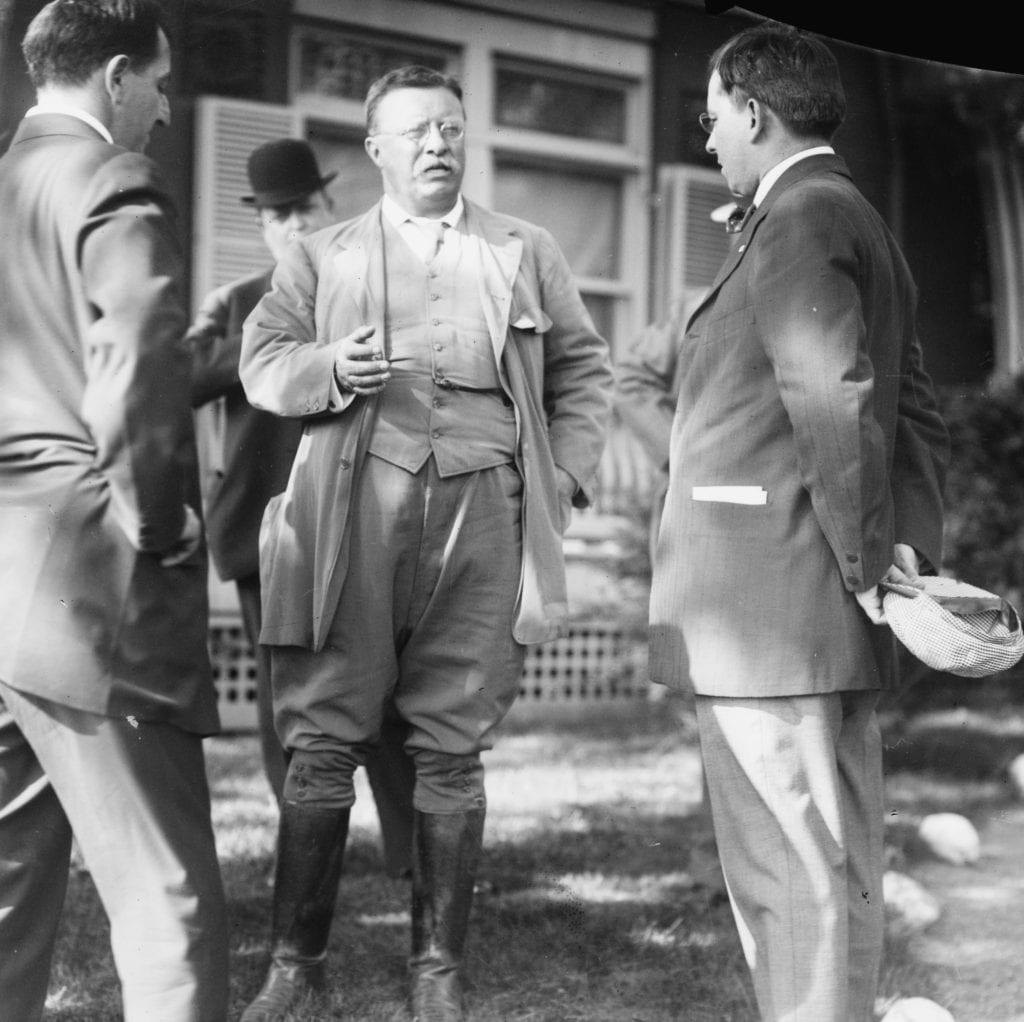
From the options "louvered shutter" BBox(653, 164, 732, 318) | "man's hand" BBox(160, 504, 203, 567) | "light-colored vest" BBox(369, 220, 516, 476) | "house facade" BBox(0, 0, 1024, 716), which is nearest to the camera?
"man's hand" BBox(160, 504, 203, 567)

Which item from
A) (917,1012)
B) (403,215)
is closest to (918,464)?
(917,1012)

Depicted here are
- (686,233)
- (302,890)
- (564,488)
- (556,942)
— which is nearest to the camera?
(302,890)

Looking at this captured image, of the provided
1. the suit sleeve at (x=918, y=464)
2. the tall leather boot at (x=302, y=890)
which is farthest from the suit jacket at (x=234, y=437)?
the suit sleeve at (x=918, y=464)

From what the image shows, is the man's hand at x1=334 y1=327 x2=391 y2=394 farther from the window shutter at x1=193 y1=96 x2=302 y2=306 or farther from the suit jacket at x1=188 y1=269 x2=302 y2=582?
the window shutter at x1=193 y1=96 x2=302 y2=306

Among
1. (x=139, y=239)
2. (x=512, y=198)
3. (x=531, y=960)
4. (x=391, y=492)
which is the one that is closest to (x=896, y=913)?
(x=531, y=960)

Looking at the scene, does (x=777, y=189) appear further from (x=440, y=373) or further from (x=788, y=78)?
(x=440, y=373)

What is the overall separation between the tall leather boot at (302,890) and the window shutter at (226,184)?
378cm

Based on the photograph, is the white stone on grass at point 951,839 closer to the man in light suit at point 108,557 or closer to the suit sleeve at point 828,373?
the suit sleeve at point 828,373

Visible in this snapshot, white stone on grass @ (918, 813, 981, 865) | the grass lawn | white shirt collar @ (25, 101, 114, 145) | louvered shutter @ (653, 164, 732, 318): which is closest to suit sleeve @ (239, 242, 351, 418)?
white shirt collar @ (25, 101, 114, 145)

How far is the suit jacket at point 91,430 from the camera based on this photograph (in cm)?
238

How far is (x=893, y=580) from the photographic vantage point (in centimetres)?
281

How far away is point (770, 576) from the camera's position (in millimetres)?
2793

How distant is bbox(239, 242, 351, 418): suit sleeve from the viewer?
124 inches

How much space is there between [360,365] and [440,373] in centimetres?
24
